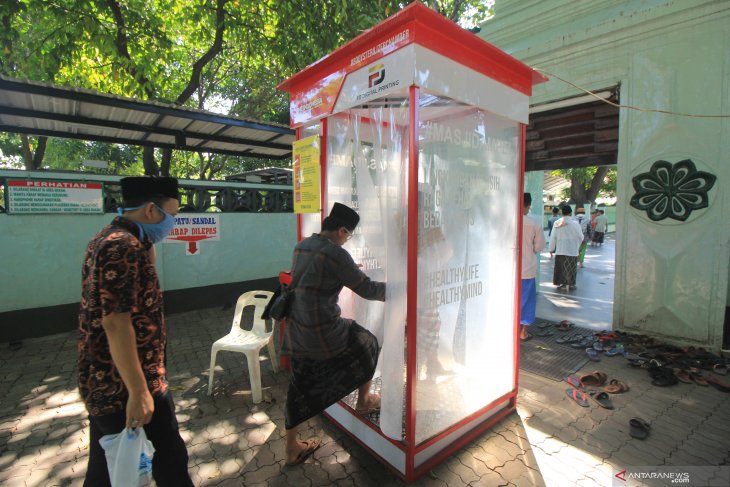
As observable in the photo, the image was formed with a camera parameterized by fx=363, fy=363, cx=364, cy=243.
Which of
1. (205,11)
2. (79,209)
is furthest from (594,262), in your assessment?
(79,209)

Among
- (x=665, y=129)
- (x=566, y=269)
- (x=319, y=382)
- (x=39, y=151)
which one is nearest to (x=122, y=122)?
(x=319, y=382)

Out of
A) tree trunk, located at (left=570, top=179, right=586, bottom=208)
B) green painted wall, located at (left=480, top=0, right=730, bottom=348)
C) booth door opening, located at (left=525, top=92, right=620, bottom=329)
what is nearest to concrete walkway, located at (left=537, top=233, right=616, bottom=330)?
booth door opening, located at (left=525, top=92, right=620, bottom=329)

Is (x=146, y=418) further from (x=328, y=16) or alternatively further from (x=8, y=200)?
(x=328, y=16)

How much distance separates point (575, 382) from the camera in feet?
11.0

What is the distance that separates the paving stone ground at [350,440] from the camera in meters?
2.24

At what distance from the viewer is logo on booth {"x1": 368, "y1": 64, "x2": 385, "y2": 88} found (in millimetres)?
2053

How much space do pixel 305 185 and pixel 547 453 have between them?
2.58m

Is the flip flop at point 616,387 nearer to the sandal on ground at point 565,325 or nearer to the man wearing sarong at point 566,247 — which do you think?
the sandal on ground at point 565,325

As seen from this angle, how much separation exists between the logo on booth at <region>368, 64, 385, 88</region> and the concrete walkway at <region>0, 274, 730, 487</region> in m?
2.35

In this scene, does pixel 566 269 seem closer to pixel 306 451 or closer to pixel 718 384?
pixel 718 384

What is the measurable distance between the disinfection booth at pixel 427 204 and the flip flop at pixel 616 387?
1071mm

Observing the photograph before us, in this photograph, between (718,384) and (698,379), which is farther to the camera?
(698,379)

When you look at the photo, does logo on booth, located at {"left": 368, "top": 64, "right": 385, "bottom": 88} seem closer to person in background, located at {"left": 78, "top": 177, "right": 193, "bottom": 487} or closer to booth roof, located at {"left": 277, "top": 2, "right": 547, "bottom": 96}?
booth roof, located at {"left": 277, "top": 2, "right": 547, "bottom": 96}

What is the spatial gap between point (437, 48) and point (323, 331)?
1.72m
